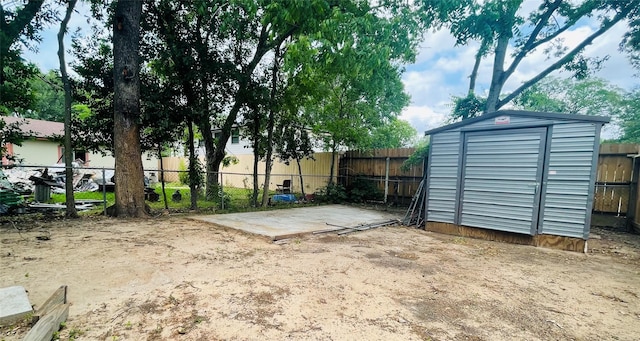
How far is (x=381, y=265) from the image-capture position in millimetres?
3430

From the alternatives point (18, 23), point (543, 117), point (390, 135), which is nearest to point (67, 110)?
point (18, 23)

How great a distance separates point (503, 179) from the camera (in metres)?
4.93

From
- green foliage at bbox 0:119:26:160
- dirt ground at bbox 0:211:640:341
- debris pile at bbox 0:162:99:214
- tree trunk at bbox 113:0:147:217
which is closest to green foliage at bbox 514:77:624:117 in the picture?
dirt ground at bbox 0:211:640:341

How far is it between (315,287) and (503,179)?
4240mm

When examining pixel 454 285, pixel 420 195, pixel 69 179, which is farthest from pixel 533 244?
pixel 69 179

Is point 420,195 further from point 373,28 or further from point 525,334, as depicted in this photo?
point 525,334

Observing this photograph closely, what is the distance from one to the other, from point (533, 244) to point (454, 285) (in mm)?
2936

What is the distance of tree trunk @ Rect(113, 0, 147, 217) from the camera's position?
17.9ft

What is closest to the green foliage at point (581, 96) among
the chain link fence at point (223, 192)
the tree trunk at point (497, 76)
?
the tree trunk at point (497, 76)

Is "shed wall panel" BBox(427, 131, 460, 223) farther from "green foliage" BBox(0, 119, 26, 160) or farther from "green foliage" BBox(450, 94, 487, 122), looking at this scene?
"green foliage" BBox(0, 119, 26, 160)

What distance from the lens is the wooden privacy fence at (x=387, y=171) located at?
9188 millimetres

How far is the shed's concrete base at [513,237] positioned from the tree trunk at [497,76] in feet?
15.1

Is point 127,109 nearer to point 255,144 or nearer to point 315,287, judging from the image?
point 255,144

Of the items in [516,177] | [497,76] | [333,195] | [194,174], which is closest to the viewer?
[516,177]
